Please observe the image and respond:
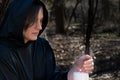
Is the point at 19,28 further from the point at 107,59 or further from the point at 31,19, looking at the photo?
the point at 107,59

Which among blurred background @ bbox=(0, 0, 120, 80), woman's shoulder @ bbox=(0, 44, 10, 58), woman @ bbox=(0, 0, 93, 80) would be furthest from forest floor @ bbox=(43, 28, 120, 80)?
woman's shoulder @ bbox=(0, 44, 10, 58)

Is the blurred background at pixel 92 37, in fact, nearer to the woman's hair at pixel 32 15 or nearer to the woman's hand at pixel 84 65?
the woman's hair at pixel 32 15

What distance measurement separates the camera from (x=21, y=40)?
8.27 feet

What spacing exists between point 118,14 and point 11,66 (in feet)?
49.9

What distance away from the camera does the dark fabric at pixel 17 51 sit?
247 centimetres

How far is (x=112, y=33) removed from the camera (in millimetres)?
16844

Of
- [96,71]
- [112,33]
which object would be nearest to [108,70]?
[96,71]

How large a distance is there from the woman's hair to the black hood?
1.0 inches

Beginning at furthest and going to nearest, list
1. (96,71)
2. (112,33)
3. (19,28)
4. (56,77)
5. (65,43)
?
(112,33) → (65,43) → (96,71) → (56,77) → (19,28)

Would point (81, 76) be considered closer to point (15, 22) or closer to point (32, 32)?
point (32, 32)

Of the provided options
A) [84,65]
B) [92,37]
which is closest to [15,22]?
[84,65]

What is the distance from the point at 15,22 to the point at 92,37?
12.4 metres

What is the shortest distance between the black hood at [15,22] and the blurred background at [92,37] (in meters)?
0.87

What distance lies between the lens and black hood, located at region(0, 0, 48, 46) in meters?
2.46
